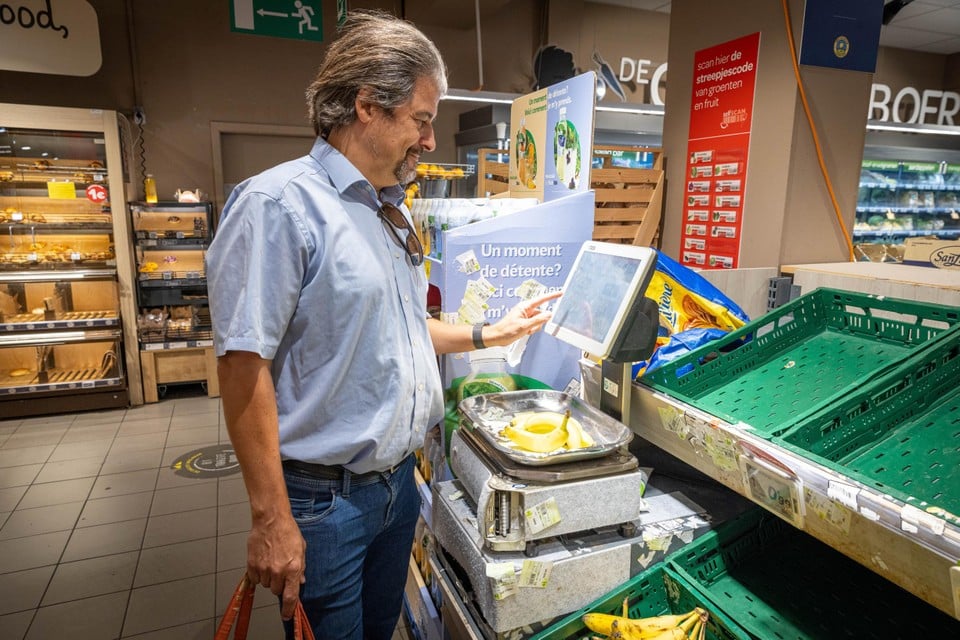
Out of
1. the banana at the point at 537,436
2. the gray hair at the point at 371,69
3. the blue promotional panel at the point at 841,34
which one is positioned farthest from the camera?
the blue promotional panel at the point at 841,34

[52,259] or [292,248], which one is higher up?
[292,248]

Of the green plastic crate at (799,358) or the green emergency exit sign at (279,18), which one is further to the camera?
the green emergency exit sign at (279,18)

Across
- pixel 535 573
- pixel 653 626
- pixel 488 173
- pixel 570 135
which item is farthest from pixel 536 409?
pixel 488 173

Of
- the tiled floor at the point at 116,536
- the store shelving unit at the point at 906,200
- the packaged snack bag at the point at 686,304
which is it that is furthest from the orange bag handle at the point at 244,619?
the store shelving unit at the point at 906,200

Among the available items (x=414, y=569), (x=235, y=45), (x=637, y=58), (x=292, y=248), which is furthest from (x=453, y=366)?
(x=637, y=58)

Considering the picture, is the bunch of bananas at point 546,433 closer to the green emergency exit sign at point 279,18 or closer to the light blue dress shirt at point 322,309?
the light blue dress shirt at point 322,309

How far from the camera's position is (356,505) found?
140 cm

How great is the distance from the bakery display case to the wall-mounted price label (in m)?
5.58

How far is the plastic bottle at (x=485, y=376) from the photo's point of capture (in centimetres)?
221

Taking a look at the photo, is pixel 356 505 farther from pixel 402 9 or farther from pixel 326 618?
pixel 402 9

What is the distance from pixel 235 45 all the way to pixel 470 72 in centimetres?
267

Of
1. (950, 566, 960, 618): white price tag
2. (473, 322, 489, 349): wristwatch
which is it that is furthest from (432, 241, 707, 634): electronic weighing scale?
(950, 566, 960, 618): white price tag

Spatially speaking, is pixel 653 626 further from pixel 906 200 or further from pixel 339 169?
pixel 906 200

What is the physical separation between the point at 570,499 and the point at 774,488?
0.44 meters
